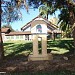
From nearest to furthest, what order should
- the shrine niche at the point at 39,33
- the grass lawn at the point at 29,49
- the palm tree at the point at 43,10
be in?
the shrine niche at the point at 39,33, the grass lawn at the point at 29,49, the palm tree at the point at 43,10

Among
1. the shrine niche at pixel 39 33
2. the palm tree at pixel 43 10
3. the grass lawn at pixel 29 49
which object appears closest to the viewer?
the shrine niche at pixel 39 33

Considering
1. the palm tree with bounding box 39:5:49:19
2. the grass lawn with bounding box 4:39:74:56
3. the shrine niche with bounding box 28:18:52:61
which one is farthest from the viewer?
the palm tree with bounding box 39:5:49:19

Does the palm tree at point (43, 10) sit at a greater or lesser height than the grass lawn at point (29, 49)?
greater

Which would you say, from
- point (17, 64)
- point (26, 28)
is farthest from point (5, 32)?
point (17, 64)

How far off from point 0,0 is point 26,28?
3536 mm

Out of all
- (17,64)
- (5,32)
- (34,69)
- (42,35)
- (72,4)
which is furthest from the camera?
(5,32)

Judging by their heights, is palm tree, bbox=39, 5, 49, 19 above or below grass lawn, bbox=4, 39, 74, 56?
above

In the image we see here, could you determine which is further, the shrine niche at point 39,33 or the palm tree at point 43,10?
the palm tree at point 43,10

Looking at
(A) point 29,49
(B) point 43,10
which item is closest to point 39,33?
(A) point 29,49

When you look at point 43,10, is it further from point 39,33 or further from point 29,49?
point 39,33

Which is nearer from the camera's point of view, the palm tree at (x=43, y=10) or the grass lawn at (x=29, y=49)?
the grass lawn at (x=29, y=49)

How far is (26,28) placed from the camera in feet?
68.6

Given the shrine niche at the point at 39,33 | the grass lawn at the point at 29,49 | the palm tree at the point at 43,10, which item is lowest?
the grass lawn at the point at 29,49

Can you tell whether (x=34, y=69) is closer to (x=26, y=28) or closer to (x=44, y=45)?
(x=44, y=45)
